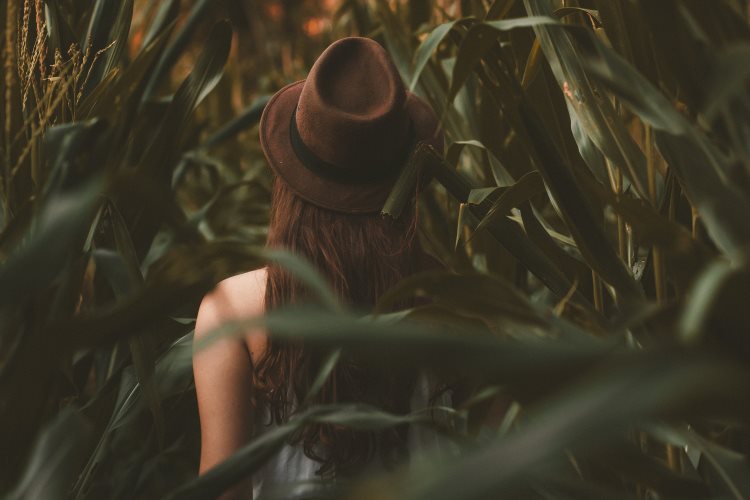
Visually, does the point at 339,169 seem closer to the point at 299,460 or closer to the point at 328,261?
the point at 328,261

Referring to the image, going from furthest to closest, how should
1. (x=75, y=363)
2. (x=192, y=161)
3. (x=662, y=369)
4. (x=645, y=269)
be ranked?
1. (x=192, y=161)
2. (x=75, y=363)
3. (x=645, y=269)
4. (x=662, y=369)

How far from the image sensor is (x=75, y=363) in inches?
38.0

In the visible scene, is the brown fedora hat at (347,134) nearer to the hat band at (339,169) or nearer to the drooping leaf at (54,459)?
the hat band at (339,169)

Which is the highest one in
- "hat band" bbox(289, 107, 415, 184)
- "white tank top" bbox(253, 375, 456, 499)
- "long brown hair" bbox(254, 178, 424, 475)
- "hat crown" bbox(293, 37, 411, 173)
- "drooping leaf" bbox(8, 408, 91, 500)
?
"hat crown" bbox(293, 37, 411, 173)

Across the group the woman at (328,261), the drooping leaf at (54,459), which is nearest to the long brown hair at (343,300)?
the woman at (328,261)

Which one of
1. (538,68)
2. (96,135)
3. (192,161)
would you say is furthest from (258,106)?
(96,135)

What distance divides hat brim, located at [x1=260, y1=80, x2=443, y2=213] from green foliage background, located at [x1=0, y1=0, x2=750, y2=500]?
2.2 inches

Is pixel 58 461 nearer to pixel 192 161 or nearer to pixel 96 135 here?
pixel 96 135

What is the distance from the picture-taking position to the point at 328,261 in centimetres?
85

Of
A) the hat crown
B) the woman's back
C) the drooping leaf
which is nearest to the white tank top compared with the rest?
the woman's back

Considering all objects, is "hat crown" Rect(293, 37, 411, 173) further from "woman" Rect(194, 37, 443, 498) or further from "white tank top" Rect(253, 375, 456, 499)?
"white tank top" Rect(253, 375, 456, 499)

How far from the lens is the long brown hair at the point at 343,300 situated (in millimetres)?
844

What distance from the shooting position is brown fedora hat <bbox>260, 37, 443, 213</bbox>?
856mm

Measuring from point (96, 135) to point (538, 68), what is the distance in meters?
0.42
